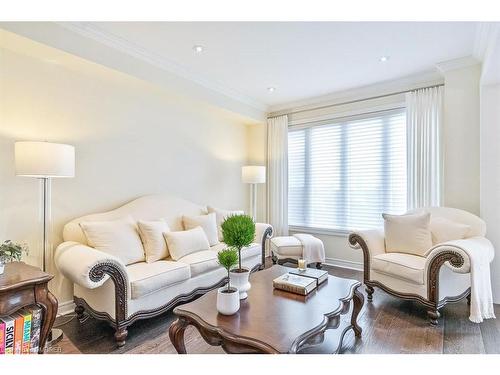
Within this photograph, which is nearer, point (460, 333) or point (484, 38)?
point (460, 333)

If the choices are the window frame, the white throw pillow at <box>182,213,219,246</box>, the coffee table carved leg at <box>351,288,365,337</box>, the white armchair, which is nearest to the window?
the window frame

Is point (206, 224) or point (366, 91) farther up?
point (366, 91)

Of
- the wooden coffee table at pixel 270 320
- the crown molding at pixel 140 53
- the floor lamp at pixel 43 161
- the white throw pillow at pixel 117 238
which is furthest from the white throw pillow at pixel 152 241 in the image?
the crown molding at pixel 140 53

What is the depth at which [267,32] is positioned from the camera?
8.49ft

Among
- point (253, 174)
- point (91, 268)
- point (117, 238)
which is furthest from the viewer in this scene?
point (253, 174)

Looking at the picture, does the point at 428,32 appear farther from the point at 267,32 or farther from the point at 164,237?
the point at 164,237

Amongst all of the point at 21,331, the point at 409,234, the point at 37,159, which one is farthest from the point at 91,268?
the point at 409,234

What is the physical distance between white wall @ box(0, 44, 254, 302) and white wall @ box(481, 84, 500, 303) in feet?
10.4

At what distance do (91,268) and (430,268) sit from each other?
272 cm

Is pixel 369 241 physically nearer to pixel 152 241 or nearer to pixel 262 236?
pixel 262 236

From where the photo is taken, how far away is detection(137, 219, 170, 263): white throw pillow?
2746 millimetres

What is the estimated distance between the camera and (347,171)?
425 centimetres

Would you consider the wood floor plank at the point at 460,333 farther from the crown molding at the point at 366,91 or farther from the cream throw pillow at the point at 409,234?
the crown molding at the point at 366,91
